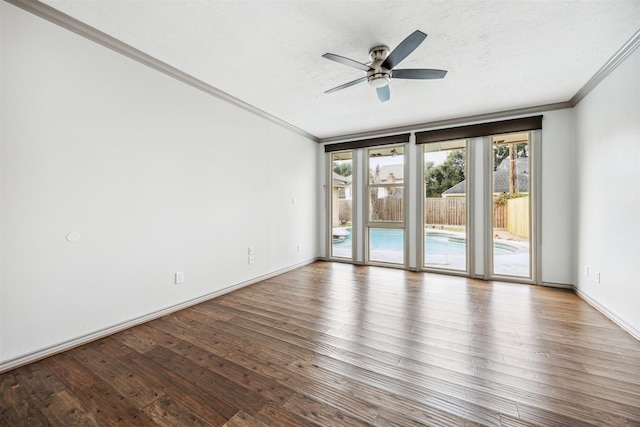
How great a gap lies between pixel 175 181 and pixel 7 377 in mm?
1906

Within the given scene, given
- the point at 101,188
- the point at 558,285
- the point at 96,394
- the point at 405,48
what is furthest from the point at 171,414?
the point at 558,285

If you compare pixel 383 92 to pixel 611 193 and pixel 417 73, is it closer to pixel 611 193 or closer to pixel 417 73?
pixel 417 73

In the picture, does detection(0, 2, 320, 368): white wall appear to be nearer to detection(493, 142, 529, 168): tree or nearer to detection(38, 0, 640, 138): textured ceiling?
detection(38, 0, 640, 138): textured ceiling

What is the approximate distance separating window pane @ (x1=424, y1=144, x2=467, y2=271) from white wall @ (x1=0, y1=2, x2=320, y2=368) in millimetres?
3152

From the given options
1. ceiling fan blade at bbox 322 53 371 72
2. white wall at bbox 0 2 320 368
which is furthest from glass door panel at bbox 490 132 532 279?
white wall at bbox 0 2 320 368

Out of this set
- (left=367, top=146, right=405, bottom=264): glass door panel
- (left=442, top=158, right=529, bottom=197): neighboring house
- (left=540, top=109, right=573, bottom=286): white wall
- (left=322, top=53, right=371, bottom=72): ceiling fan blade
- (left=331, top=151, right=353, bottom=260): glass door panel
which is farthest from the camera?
(left=331, top=151, right=353, bottom=260): glass door panel

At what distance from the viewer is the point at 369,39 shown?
236 cm

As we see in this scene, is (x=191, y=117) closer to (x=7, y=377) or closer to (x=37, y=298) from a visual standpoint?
(x=37, y=298)

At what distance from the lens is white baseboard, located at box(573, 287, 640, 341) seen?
2372 millimetres

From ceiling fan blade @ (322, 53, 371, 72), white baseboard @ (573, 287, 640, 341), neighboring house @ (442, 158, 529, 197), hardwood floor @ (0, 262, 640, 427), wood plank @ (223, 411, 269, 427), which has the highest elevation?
ceiling fan blade @ (322, 53, 371, 72)

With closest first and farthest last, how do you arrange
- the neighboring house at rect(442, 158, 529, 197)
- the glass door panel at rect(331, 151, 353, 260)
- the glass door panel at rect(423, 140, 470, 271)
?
the neighboring house at rect(442, 158, 529, 197) < the glass door panel at rect(423, 140, 470, 271) < the glass door panel at rect(331, 151, 353, 260)

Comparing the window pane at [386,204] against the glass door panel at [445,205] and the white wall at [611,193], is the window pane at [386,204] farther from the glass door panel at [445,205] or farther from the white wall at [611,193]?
the white wall at [611,193]

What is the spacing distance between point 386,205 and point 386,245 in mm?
769

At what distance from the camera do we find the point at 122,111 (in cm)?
249
